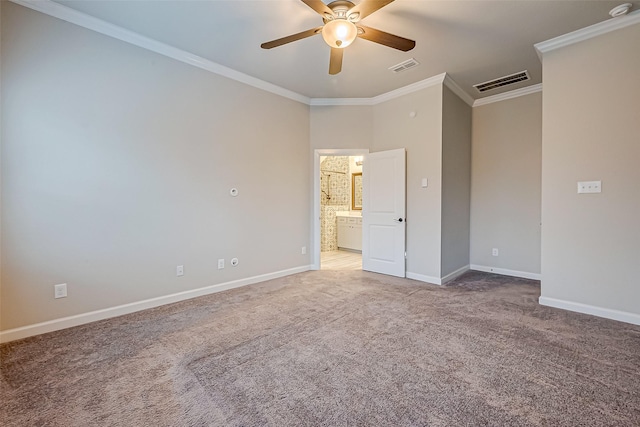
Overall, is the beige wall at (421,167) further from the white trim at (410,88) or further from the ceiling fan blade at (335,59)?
the ceiling fan blade at (335,59)

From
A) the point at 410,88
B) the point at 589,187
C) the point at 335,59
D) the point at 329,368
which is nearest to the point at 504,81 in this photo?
the point at 410,88

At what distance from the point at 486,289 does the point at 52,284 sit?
4.88 metres

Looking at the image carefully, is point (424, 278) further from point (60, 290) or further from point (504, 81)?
point (60, 290)

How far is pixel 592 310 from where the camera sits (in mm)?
2875

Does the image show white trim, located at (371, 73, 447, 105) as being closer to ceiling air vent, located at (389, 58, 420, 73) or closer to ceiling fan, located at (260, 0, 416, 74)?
ceiling air vent, located at (389, 58, 420, 73)

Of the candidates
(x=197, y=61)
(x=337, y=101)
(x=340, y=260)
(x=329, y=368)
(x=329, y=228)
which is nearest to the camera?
(x=329, y=368)

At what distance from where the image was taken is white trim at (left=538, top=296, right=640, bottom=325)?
269cm

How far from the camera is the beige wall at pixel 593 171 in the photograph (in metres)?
2.70

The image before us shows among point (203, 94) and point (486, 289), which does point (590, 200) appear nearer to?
point (486, 289)

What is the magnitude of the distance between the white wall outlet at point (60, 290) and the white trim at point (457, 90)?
5.04 metres

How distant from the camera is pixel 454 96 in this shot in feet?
14.2

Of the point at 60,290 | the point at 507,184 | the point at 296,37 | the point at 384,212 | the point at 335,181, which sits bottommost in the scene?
the point at 60,290

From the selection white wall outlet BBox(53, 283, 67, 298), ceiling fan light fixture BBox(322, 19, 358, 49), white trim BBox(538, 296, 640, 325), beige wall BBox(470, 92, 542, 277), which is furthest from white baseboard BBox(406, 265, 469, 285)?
white wall outlet BBox(53, 283, 67, 298)

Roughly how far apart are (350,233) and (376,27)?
15.5 ft
